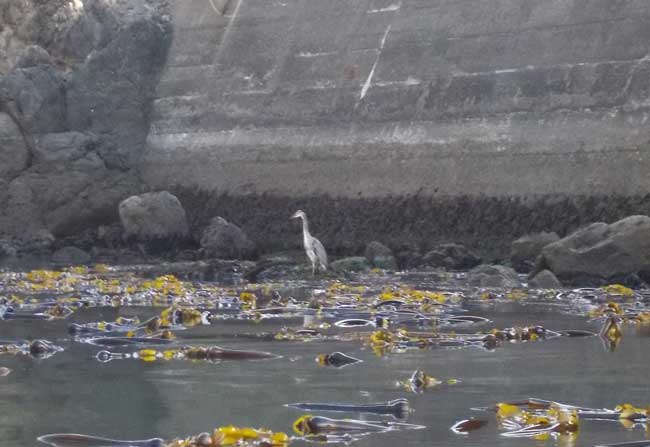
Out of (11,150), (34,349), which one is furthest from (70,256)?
(34,349)

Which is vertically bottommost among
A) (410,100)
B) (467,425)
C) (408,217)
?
(467,425)

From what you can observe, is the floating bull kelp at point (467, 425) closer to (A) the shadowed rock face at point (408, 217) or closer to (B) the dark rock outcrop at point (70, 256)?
(A) the shadowed rock face at point (408, 217)

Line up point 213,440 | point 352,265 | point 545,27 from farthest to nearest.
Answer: point 545,27
point 352,265
point 213,440

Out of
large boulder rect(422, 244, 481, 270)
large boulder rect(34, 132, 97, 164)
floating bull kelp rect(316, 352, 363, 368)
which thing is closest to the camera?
A: floating bull kelp rect(316, 352, 363, 368)

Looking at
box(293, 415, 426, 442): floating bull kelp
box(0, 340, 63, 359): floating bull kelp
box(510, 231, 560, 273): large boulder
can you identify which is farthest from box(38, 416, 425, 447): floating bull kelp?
box(510, 231, 560, 273): large boulder

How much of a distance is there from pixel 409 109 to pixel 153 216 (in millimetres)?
3786

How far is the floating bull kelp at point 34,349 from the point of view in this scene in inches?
325

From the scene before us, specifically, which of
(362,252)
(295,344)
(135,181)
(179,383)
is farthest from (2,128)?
(179,383)

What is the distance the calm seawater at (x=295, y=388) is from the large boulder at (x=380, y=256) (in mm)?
8471

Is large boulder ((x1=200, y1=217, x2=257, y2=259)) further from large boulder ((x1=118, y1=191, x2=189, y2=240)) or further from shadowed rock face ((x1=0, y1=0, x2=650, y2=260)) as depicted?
large boulder ((x1=118, y1=191, x2=189, y2=240))

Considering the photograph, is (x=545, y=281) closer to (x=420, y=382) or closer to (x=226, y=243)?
(x=226, y=243)

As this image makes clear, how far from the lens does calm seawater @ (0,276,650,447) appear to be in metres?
5.67

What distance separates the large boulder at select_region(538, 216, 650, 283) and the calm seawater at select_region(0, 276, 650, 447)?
521cm

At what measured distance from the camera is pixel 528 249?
53.0 ft
